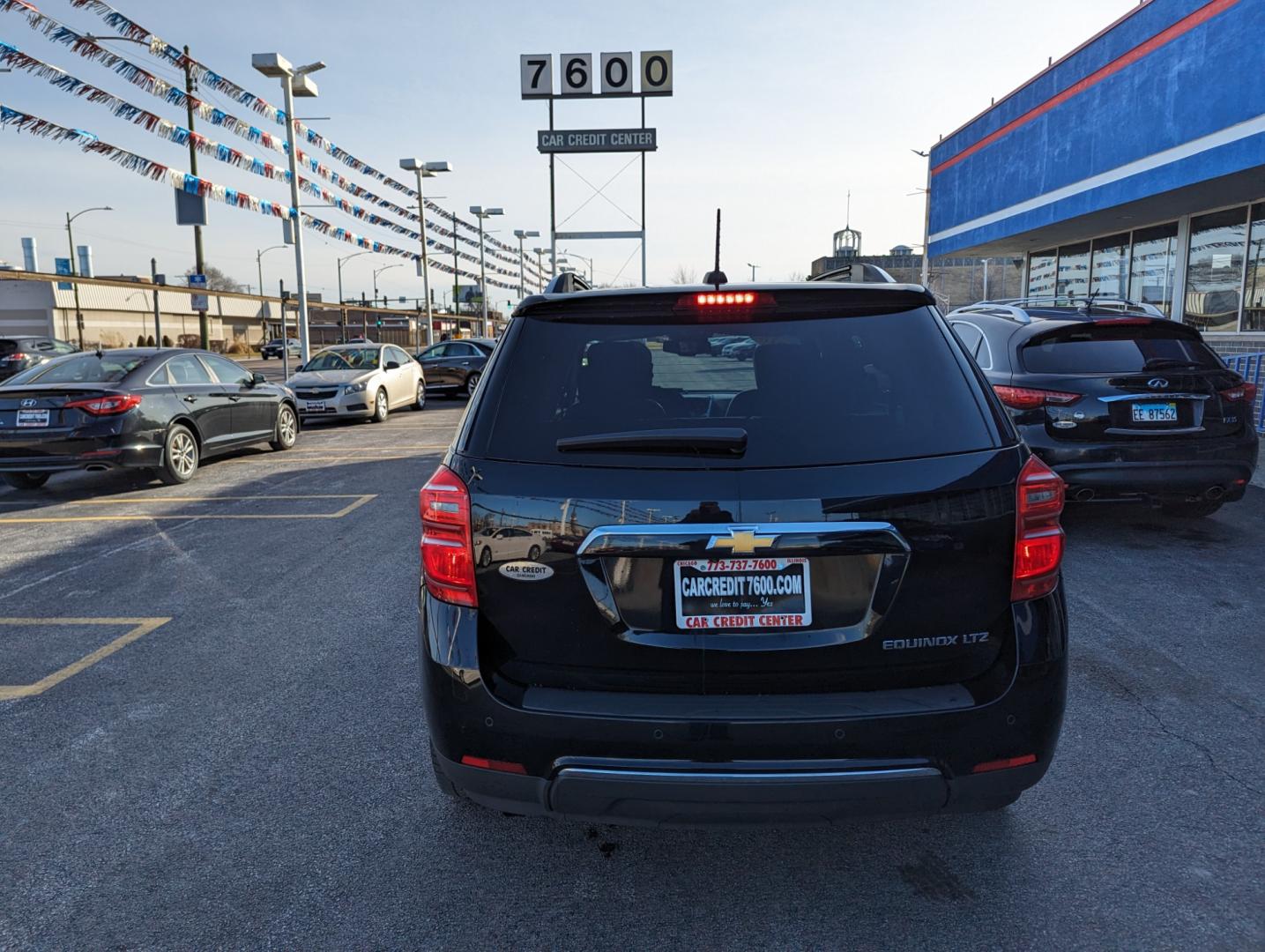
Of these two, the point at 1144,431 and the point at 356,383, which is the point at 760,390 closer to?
the point at 1144,431

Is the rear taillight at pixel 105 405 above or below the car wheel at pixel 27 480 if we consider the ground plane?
above

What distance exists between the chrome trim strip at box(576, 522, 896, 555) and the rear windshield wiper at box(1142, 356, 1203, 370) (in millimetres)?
5289

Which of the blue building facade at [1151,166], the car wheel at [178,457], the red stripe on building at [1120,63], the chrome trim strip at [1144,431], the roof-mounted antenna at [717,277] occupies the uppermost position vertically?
the red stripe on building at [1120,63]

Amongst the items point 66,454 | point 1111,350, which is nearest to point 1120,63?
point 1111,350

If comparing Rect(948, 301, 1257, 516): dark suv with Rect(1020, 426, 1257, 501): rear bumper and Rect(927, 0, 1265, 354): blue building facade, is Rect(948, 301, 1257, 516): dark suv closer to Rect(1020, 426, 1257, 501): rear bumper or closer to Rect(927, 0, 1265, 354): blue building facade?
Rect(1020, 426, 1257, 501): rear bumper

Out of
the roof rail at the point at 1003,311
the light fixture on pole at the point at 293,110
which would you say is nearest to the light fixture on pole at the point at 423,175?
the light fixture on pole at the point at 293,110

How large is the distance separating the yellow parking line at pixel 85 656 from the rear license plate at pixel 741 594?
367 cm

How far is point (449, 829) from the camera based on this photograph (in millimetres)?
2951

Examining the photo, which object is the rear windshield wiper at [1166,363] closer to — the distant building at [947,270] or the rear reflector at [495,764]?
the rear reflector at [495,764]

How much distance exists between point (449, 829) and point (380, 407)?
15319mm

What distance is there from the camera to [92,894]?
8.56 ft

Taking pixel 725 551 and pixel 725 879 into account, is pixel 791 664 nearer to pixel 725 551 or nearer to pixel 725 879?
pixel 725 551

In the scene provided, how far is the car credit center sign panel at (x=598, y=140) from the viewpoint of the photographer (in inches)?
1081

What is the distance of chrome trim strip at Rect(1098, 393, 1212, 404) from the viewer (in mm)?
6238
